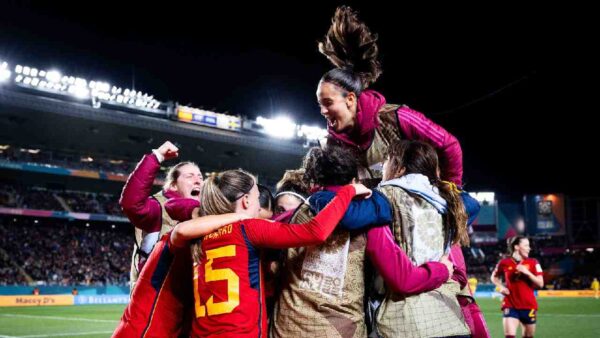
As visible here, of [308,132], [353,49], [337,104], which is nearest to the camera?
[337,104]

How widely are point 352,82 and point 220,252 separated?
4.54 ft

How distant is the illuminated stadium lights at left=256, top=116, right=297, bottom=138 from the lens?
50.1 m

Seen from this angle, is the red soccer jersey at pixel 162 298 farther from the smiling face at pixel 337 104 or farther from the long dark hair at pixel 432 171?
the long dark hair at pixel 432 171

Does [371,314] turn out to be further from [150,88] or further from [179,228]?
[150,88]

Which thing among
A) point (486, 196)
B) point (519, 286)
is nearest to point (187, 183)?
point (519, 286)

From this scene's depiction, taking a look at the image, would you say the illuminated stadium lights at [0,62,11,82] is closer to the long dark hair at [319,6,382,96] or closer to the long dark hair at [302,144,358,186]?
the long dark hair at [319,6,382,96]

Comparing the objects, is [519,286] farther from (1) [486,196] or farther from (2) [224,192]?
(1) [486,196]

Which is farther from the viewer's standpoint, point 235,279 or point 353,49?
point 353,49

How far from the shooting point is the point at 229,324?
11.5 feet

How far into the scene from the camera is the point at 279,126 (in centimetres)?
5091

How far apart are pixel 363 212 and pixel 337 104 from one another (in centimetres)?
90

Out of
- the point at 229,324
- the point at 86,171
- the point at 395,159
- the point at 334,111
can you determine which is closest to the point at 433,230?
the point at 395,159

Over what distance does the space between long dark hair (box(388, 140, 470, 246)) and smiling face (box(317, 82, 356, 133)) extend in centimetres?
46

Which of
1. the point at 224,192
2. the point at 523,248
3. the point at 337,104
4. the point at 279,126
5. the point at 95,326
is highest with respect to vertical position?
the point at 279,126
